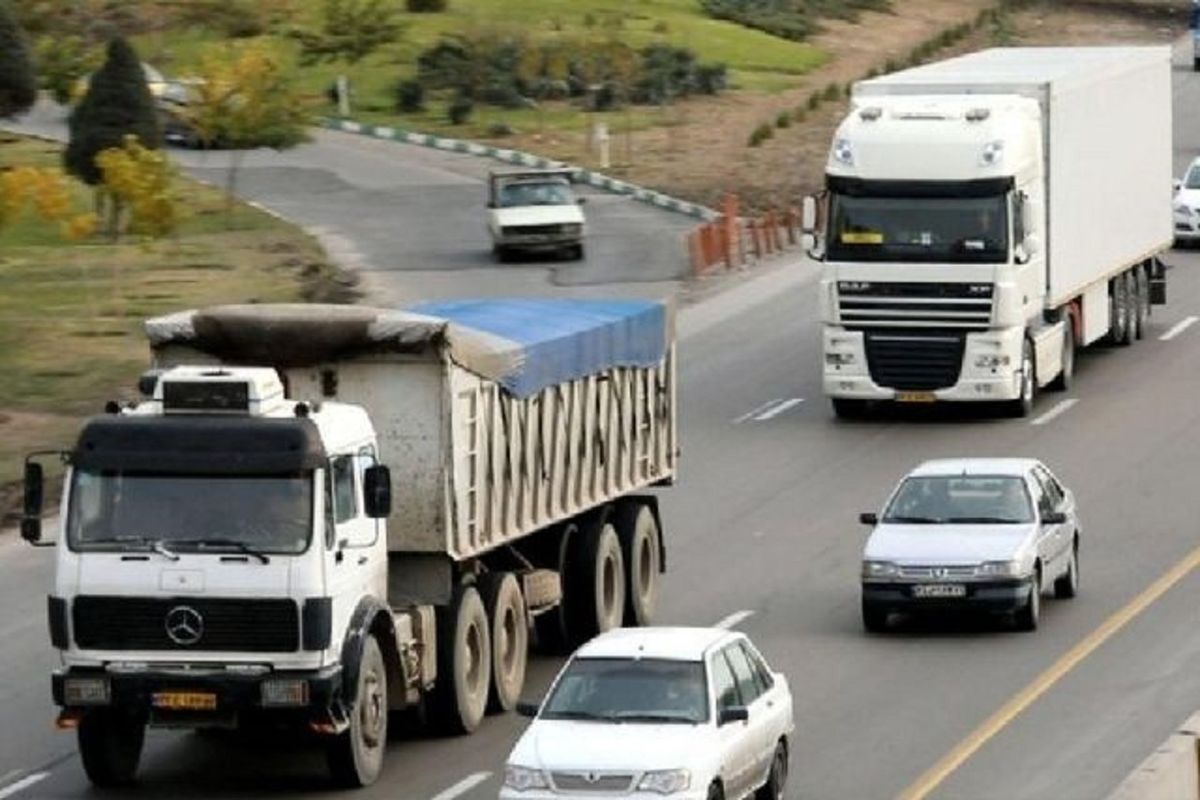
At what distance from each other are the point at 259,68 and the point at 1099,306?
2215 cm

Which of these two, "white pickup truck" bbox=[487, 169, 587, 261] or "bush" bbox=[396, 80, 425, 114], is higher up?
"bush" bbox=[396, 80, 425, 114]

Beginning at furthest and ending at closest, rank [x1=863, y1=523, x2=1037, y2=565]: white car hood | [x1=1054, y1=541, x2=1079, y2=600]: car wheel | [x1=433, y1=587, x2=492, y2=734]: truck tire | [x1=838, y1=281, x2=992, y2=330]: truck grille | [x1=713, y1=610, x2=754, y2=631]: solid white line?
[x1=838, y1=281, x2=992, y2=330]: truck grille → [x1=1054, y1=541, x2=1079, y2=600]: car wheel → [x1=713, y1=610, x2=754, y2=631]: solid white line → [x1=863, y1=523, x2=1037, y2=565]: white car hood → [x1=433, y1=587, x2=492, y2=734]: truck tire

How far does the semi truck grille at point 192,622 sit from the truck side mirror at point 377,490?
1.06 metres

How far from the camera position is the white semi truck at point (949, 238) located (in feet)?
144

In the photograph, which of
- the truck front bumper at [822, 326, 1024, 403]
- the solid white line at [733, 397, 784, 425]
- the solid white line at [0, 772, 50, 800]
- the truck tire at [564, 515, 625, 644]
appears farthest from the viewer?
the solid white line at [733, 397, 784, 425]

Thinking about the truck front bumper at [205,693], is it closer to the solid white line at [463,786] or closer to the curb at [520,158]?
the solid white line at [463,786]

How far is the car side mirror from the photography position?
22.8 metres


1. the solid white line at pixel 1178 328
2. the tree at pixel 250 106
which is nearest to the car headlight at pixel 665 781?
the solid white line at pixel 1178 328

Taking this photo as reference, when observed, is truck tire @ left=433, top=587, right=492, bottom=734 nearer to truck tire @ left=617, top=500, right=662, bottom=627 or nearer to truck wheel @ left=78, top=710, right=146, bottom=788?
truck wheel @ left=78, top=710, right=146, bottom=788

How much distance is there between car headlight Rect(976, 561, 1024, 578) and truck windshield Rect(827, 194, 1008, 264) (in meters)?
13.2

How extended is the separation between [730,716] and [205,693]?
3786mm

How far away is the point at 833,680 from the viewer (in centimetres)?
2978

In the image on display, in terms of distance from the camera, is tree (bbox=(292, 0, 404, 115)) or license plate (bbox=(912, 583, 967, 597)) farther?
tree (bbox=(292, 0, 404, 115))

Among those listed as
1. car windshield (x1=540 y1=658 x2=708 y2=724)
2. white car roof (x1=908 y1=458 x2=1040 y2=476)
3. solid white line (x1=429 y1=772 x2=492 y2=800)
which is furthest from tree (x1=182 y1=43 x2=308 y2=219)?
car windshield (x1=540 y1=658 x2=708 y2=724)
